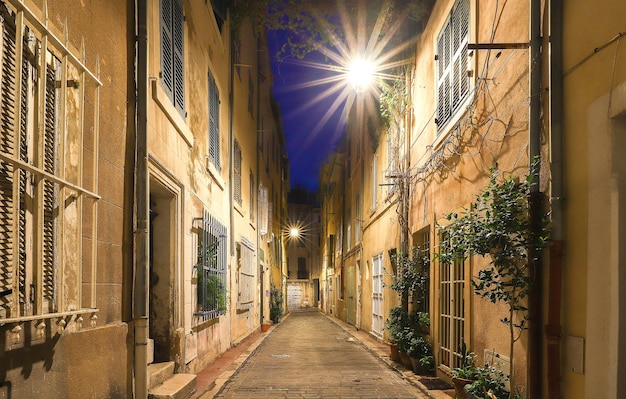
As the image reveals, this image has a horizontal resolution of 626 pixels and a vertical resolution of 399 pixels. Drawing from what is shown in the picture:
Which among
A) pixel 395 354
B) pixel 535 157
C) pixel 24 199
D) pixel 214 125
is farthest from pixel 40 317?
pixel 395 354

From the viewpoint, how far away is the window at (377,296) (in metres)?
14.1

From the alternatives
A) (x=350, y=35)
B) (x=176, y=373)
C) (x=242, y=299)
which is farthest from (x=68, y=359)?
(x=242, y=299)

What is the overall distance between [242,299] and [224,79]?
247 inches

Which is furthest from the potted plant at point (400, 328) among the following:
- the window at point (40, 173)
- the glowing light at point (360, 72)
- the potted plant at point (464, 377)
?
the window at point (40, 173)

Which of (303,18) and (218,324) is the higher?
(303,18)

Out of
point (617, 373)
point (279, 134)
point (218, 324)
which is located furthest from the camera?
point (279, 134)

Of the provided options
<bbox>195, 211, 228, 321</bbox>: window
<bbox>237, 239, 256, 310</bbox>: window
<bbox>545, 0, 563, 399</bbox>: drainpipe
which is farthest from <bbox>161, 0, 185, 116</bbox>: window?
<bbox>237, 239, 256, 310</bbox>: window

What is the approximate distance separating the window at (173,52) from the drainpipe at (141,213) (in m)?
1.18

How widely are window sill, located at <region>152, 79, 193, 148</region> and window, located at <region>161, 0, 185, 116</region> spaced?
0.52 ft

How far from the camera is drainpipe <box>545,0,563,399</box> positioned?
4.23m

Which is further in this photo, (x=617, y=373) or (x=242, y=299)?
(x=242, y=299)

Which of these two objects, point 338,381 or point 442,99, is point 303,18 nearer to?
point 442,99

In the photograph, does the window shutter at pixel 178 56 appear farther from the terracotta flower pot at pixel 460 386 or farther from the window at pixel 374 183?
the window at pixel 374 183

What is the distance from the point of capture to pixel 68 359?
3629 mm
